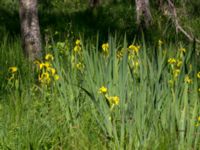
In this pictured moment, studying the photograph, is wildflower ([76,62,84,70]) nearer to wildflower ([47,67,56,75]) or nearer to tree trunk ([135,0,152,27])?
wildflower ([47,67,56,75])

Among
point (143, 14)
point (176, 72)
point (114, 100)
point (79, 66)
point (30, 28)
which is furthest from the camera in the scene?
point (143, 14)

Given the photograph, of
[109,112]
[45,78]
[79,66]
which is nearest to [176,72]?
[109,112]

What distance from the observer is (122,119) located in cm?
354

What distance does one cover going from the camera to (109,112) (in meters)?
3.67

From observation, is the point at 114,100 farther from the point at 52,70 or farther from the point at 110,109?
the point at 52,70

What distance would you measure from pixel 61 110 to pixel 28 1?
3013 mm

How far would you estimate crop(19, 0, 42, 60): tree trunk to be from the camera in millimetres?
6703

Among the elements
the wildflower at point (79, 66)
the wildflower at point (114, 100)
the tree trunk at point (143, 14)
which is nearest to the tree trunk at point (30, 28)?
the wildflower at point (79, 66)

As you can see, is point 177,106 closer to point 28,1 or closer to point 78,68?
point 78,68

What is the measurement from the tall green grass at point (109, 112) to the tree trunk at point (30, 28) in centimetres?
231

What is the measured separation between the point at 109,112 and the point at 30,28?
340 centimetres

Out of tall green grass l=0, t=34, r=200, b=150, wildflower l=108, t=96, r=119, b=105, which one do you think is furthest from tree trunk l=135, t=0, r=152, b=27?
wildflower l=108, t=96, r=119, b=105

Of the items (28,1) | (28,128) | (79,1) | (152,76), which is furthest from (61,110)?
(79,1)

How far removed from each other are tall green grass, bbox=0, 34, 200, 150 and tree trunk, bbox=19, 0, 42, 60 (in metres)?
2.31
